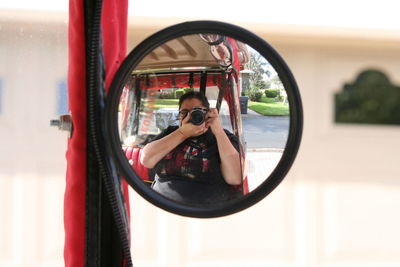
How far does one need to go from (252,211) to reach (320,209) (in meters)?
0.40

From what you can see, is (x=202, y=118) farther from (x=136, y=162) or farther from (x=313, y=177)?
(x=313, y=177)

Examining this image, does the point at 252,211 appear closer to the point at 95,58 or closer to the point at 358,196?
the point at 358,196

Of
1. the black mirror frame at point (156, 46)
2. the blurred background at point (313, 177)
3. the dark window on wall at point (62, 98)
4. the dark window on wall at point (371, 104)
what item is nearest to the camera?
the black mirror frame at point (156, 46)

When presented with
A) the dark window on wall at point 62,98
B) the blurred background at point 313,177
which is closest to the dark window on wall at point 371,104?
the blurred background at point 313,177

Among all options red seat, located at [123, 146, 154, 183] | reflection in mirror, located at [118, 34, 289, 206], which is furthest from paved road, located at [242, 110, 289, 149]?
red seat, located at [123, 146, 154, 183]

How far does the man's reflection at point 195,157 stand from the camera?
48 cm

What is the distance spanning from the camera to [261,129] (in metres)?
0.53

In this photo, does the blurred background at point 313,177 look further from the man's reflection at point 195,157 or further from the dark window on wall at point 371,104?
the man's reflection at point 195,157

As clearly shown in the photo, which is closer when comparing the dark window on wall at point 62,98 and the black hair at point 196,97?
the black hair at point 196,97

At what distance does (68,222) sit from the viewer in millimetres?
505

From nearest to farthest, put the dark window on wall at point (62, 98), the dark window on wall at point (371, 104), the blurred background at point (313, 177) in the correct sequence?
the dark window on wall at point (62, 98) → the blurred background at point (313, 177) → the dark window on wall at point (371, 104)

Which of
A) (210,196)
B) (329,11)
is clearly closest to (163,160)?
(210,196)

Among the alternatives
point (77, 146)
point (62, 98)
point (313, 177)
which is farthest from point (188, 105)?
point (313, 177)

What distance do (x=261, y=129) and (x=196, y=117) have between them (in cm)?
8
